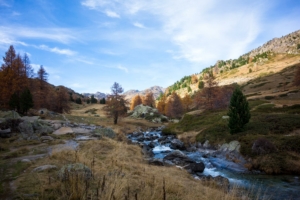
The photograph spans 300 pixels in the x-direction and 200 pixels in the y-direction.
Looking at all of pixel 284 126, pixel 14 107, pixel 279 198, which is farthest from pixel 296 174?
pixel 14 107

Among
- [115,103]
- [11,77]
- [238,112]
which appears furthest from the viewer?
[115,103]

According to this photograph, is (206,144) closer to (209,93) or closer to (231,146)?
(231,146)

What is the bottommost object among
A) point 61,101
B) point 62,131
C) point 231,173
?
point 231,173

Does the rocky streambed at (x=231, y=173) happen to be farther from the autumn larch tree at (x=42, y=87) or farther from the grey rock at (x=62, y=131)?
the autumn larch tree at (x=42, y=87)

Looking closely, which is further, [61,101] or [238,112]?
[61,101]

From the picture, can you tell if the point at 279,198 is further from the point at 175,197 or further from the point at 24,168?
the point at 24,168

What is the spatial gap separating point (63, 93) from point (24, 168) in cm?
5311

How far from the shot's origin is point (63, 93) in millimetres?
56406

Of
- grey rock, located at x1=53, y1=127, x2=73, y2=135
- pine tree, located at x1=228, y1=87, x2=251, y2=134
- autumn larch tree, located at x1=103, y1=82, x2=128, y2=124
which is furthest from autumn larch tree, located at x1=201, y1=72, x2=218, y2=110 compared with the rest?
grey rock, located at x1=53, y1=127, x2=73, y2=135

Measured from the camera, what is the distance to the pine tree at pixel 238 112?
24.9 meters

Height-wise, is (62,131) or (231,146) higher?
(62,131)

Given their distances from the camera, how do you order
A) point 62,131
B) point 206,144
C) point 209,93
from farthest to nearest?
point 209,93 < point 206,144 < point 62,131

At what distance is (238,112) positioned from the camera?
25.5 metres

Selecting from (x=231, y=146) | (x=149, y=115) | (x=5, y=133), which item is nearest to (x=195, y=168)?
(x=231, y=146)
